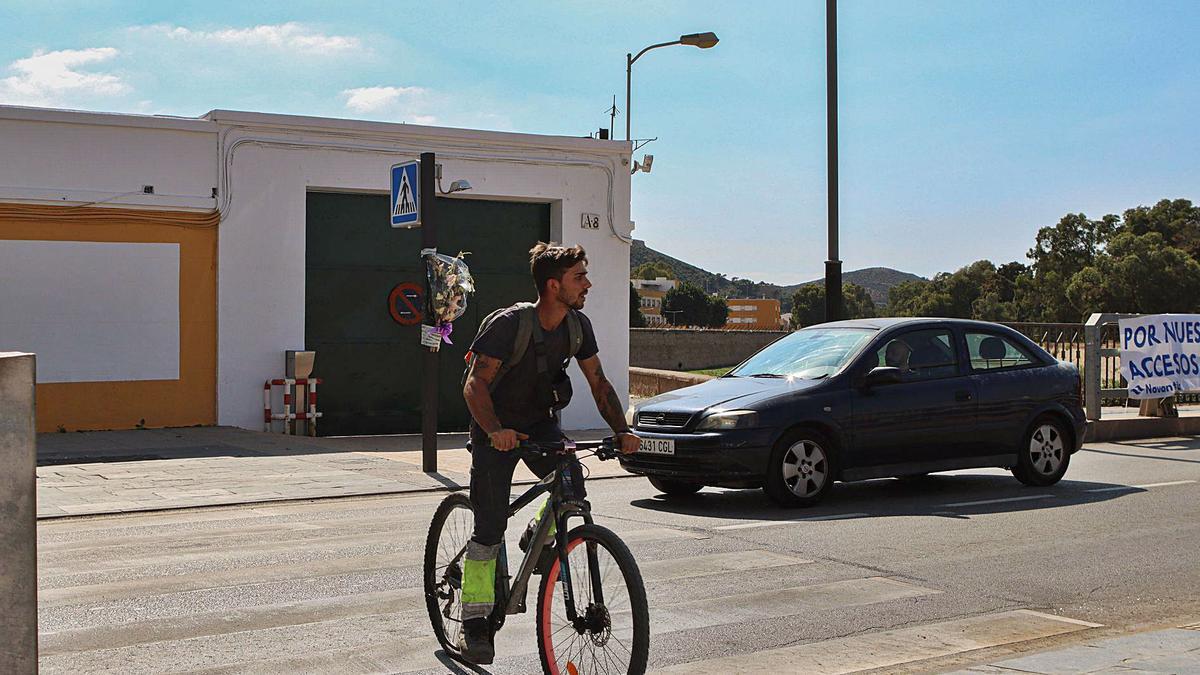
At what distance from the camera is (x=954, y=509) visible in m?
10.9

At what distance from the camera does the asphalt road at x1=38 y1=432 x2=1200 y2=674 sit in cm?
611

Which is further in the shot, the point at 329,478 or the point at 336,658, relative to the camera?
the point at 329,478

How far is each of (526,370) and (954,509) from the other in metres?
6.46

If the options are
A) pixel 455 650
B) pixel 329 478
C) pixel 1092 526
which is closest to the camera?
pixel 455 650

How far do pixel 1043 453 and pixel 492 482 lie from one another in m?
8.32

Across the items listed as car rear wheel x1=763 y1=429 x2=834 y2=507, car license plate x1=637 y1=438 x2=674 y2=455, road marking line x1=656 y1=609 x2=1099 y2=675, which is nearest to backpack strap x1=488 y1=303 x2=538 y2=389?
road marking line x1=656 y1=609 x2=1099 y2=675

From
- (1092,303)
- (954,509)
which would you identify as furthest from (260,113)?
(1092,303)

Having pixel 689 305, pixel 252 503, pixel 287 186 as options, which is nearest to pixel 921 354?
pixel 252 503

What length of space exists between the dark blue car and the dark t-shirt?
524 cm

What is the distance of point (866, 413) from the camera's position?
11156 millimetres

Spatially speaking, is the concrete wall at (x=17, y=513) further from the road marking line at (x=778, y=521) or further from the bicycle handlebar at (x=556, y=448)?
the road marking line at (x=778, y=521)

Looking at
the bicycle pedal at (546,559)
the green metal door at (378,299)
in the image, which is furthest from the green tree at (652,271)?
the bicycle pedal at (546,559)

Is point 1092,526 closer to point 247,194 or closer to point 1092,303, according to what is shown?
point 247,194

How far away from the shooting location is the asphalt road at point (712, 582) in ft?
20.0
